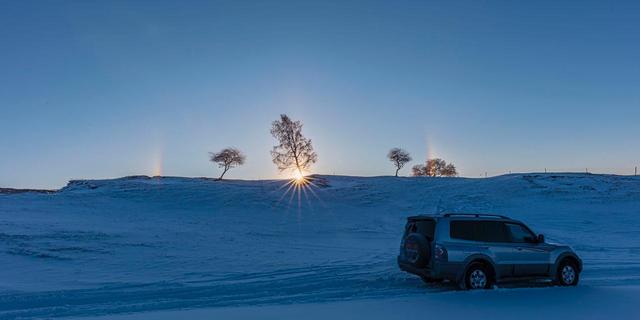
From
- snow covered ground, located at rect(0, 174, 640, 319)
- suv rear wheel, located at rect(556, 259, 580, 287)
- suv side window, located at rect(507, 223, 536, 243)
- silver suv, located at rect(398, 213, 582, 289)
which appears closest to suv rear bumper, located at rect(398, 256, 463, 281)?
silver suv, located at rect(398, 213, 582, 289)

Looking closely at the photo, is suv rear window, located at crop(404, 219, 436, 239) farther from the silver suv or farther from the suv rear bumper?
the suv rear bumper

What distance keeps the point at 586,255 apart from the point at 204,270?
43.2 feet

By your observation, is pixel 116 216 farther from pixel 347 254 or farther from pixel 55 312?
pixel 55 312

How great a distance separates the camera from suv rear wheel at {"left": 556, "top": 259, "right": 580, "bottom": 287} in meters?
12.7

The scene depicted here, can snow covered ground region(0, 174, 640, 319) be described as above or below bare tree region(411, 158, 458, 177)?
below

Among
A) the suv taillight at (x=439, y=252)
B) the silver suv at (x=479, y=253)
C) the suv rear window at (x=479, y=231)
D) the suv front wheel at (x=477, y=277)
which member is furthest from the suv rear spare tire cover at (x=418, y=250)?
the suv front wheel at (x=477, y=277)

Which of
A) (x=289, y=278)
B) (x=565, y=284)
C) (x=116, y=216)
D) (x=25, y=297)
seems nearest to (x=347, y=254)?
(x=289, y=278)

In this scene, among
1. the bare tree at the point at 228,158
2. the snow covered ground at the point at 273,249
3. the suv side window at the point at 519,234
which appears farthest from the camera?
the bare tree at the point at 228,158

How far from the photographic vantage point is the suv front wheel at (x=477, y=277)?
11938mm

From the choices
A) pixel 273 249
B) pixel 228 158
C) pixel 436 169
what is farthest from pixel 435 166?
pixel 273 249

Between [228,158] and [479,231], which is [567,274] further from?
[228,158]

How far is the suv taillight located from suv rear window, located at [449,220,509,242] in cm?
42

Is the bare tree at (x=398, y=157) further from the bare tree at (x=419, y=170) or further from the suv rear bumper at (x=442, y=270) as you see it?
the suv rear bumper at (x=442, y=270)

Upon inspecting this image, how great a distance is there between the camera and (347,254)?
1856cm
